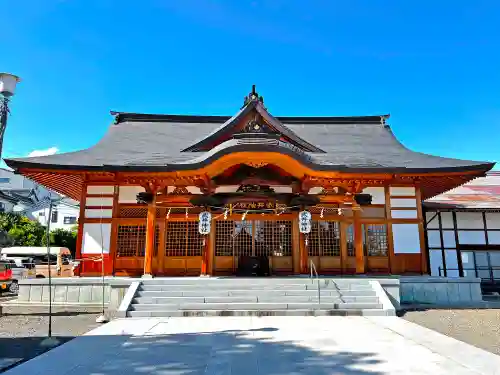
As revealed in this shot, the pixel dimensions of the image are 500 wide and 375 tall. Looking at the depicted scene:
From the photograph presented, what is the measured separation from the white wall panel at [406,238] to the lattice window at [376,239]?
1.33 feet

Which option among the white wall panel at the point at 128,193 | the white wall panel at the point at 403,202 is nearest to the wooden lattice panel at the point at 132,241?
the white wall panel at the point at 128,193

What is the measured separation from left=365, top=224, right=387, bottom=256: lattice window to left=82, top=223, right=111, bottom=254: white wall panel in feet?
32.6

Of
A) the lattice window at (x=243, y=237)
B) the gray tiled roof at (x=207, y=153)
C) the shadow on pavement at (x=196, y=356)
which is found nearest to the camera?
the shadow on pavement at (x=196, y=356)

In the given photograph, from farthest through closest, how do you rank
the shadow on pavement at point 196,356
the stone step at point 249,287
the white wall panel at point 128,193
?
the white wall panel at point 128,193, the stone step at point 249,287, the shadow on pavement at point 196,356

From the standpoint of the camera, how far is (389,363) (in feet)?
16.5

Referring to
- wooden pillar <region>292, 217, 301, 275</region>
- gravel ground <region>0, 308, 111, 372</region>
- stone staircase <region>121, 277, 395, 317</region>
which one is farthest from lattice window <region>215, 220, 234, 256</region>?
gravel ground <region>0, 308, 111, 372</region>

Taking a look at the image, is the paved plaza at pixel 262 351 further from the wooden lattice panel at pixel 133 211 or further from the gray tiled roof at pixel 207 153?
the wooden lattice panel at pixel 133 211

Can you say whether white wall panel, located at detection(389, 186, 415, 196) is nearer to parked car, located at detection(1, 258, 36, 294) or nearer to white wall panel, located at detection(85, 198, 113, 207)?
white wall panel, located at detection(85, 198, 113, 207)

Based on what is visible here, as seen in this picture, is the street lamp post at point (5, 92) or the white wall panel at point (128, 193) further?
the white wall panel at point (128, 193)

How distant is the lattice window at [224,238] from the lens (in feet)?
44.3

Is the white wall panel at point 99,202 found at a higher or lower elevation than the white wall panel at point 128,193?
lower

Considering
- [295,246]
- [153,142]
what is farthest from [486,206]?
[153,142]

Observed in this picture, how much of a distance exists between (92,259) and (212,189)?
4.83 meters

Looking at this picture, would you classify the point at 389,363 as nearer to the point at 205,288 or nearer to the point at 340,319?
the point at 340,319
